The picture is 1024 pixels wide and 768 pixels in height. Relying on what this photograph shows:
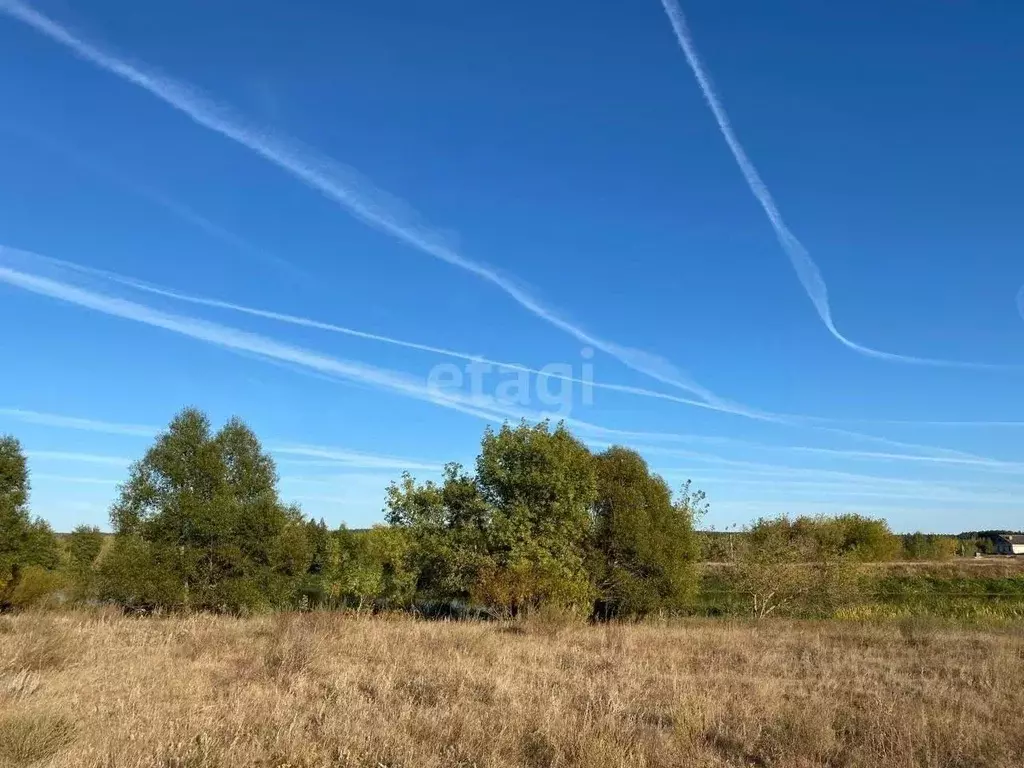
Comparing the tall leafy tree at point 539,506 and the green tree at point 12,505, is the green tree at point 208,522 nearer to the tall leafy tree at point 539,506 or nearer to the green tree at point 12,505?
the green tree at point 12,505

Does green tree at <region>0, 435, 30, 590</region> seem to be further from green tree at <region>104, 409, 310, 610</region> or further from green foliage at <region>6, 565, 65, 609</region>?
green tree at <region>104, 409, 310, 610</region>

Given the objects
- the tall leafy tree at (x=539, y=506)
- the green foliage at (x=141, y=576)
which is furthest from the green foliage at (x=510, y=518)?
the green foliage at (x=141, y=576)

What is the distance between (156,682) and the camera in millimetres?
9266

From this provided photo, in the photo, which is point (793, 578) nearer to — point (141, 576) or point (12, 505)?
point (141, 576)

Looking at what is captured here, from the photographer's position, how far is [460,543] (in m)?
30.5

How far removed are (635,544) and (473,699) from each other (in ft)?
79.8

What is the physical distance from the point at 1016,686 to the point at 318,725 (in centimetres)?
1062

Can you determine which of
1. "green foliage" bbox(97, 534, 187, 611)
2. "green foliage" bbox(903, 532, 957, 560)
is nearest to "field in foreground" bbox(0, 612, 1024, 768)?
"green foliage" bbox(97, 534, 187, 611)

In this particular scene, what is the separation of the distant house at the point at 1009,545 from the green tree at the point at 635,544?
478 ft

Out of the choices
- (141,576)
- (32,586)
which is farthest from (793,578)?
(32,586)

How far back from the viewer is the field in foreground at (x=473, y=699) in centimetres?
654

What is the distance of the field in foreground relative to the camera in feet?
21.5

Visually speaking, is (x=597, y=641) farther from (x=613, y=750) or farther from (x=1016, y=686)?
(x=613, y=750)

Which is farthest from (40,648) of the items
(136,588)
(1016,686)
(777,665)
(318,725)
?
(136,588)
